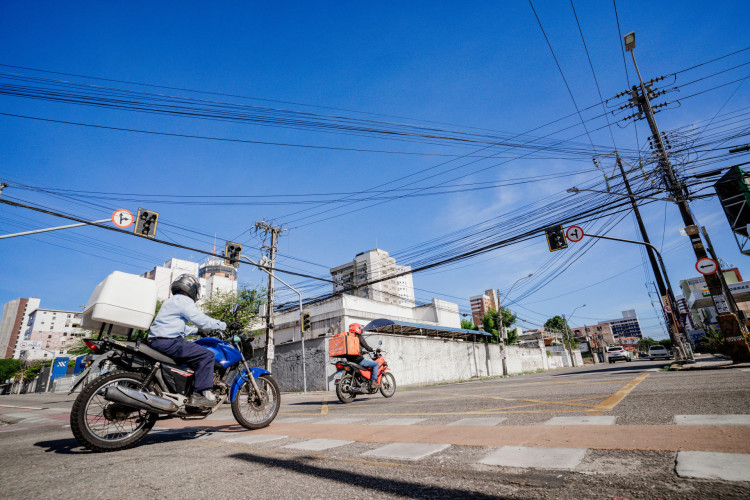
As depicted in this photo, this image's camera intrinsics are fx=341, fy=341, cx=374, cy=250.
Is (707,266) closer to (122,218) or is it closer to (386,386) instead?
(386,386)

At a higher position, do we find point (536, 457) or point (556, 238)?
point (556, 238)

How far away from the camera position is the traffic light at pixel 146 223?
12.6 meters

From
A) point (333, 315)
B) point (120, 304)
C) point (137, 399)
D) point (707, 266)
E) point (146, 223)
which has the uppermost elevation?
point (146, 223)

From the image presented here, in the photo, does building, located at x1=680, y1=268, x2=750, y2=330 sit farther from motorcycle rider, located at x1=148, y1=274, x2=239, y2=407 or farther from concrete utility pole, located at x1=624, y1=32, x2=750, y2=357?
motorcycle rider, located at x1=148, y1=274, x2=239, y2=407

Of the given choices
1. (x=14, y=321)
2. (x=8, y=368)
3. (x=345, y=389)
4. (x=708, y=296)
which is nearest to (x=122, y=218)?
(x=345, y=389)

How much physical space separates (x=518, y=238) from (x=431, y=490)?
13.8 m

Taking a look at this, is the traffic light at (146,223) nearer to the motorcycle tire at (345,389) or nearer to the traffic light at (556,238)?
the motorcycle tire at (345,389)

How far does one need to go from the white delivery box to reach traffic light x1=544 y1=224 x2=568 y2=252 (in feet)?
47.9

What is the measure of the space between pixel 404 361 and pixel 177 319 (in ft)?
62.3

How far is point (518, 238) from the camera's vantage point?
14.3 meters

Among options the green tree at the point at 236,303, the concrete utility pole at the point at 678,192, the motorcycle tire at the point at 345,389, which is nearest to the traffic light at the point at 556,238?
the concrete utility pole at the point at 678,192

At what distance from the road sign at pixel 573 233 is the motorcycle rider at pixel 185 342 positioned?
48.0ft

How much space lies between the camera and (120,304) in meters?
3.98

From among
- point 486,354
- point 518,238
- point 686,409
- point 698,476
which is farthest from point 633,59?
point 486,354
